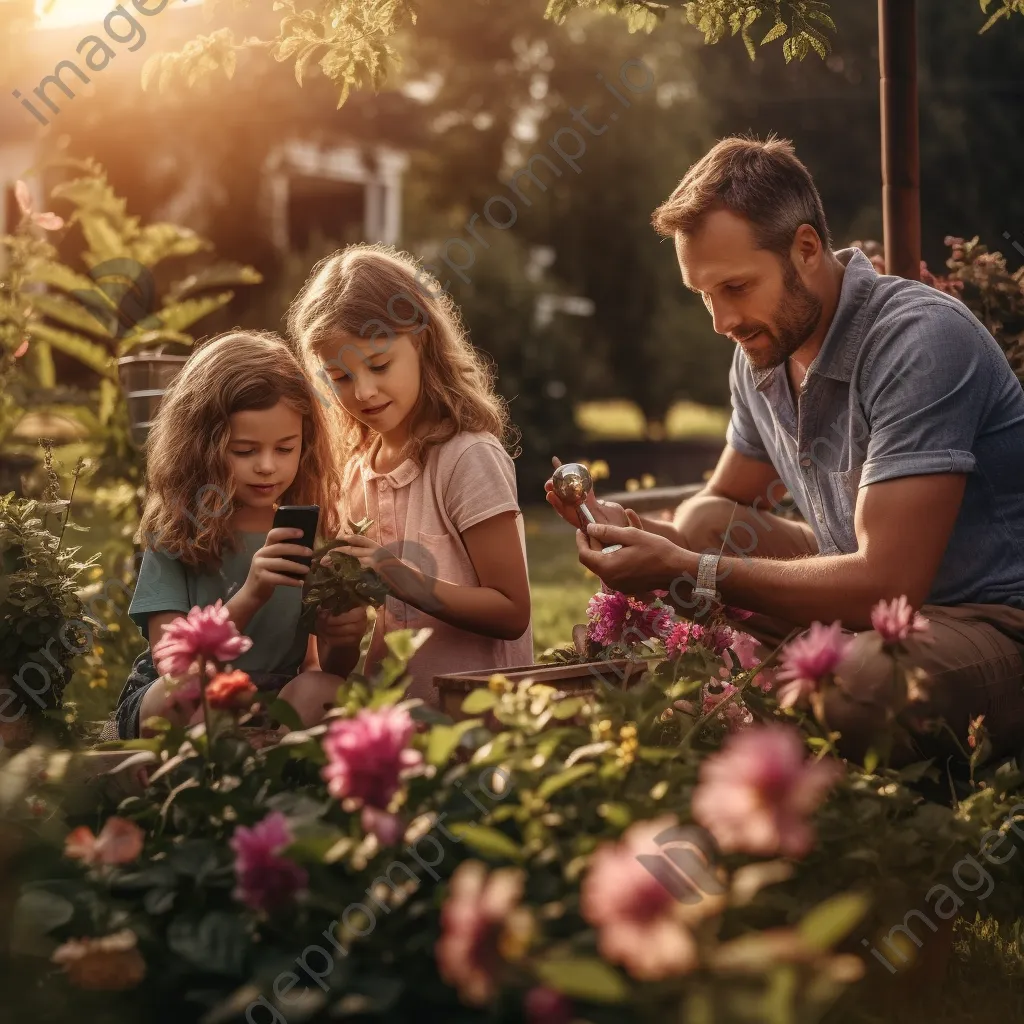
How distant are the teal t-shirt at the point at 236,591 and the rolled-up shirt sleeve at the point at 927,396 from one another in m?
1.37

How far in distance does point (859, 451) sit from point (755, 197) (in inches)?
24.7

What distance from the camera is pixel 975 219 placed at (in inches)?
803

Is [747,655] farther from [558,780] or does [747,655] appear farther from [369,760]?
[369,760]

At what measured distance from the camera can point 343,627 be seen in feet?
9.10

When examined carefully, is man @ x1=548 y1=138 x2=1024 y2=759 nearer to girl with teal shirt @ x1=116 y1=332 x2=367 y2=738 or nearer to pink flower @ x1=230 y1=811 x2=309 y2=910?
girl with teal shirt @ x1=116 y1=332 x2=367 y2=738

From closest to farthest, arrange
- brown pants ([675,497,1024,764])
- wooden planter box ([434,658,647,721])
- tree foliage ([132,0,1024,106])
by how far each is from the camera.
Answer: wooden planter box ([434,658,647,721])
brown pants ([675,497,1024,764])
tree foliage ([132,0,1024,106])

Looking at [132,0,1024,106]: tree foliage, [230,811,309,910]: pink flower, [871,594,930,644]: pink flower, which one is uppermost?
[132,0,1024,106]: tree foliage

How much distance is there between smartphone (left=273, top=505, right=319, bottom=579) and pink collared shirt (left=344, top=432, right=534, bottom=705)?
43cm

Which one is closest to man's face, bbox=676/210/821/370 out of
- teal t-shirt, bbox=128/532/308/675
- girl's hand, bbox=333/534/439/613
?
girl's hand, bbox=333/534/439/613

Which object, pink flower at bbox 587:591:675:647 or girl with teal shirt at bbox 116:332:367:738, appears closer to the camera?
pink flower at bbox 587:591:675:647

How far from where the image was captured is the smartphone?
104 inches

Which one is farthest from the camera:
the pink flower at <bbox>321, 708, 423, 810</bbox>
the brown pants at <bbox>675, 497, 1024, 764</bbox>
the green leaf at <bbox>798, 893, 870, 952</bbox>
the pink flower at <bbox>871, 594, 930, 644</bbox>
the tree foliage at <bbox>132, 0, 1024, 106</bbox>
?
the tree foliage at <bbox>132, 0, 1024, 106</bbox>

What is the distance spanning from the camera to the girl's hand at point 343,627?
2.77 meters

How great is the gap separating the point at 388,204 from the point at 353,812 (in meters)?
19.4
